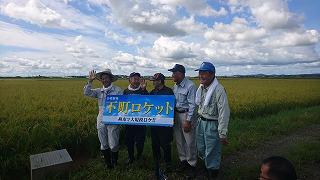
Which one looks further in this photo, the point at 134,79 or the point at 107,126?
the point at 134,79

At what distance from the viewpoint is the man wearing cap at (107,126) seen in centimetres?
659

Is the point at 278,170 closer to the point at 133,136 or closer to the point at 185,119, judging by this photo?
the point at 185,119

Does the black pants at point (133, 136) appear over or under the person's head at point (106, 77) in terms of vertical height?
under

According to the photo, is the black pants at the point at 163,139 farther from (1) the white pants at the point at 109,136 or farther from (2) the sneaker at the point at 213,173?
(2) the sneaker at the point at 213,173

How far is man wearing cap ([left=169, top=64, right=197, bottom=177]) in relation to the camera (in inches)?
251

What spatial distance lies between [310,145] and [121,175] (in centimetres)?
503

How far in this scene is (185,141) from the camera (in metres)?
6.74

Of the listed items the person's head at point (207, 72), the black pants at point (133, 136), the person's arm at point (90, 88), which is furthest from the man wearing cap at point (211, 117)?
the person's arm at point (90, 88)

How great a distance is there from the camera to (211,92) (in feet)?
19.0

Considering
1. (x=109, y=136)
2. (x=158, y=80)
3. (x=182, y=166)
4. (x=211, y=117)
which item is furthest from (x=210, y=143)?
(x=109, y=136)

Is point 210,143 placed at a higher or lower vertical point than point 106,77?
lower

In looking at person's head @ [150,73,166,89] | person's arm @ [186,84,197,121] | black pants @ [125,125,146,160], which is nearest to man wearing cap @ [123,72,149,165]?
black pants @ [125,125,146,160]

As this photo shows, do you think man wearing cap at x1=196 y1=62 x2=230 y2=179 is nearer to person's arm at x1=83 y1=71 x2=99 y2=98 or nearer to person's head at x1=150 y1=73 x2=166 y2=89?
person's head at x1=150 y1=73 x2=166 y2=89

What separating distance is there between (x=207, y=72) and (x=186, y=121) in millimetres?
1086
